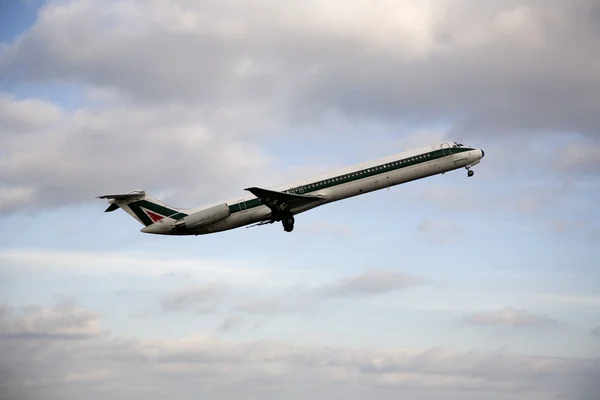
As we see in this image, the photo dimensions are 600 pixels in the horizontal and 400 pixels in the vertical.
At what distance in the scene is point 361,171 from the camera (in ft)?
195

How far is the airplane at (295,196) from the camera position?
5931 centimetres

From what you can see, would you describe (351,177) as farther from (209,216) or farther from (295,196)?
(209,216)

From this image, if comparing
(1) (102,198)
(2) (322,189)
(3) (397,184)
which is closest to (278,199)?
(2) (322,189)

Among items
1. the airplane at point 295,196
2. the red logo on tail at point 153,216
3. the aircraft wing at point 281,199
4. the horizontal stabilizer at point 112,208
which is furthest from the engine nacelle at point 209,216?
the horizontal stabilizer at point 112,208

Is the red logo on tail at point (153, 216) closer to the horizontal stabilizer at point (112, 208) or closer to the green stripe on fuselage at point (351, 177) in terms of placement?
the horizontal stabilizer at point (112, 208)

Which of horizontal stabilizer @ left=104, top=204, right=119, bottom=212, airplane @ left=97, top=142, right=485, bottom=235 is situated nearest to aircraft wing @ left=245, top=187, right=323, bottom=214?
airplane @ left=97, top=142, right=485, bottom=235

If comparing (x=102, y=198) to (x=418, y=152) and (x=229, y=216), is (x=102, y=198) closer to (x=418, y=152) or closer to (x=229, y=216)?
(x=229, y=216)

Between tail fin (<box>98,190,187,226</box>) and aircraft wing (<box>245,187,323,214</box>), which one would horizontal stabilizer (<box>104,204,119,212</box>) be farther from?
aircraft wing (<box>245,187,323,214</box>)

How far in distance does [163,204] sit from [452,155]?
80.7 ft

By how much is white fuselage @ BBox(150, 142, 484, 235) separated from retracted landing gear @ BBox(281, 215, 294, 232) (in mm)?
597

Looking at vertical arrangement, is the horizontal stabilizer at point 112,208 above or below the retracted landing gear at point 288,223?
above

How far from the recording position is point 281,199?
192 feet

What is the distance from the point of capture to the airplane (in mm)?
59312

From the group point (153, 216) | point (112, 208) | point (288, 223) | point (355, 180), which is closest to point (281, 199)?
point (288, 223)
